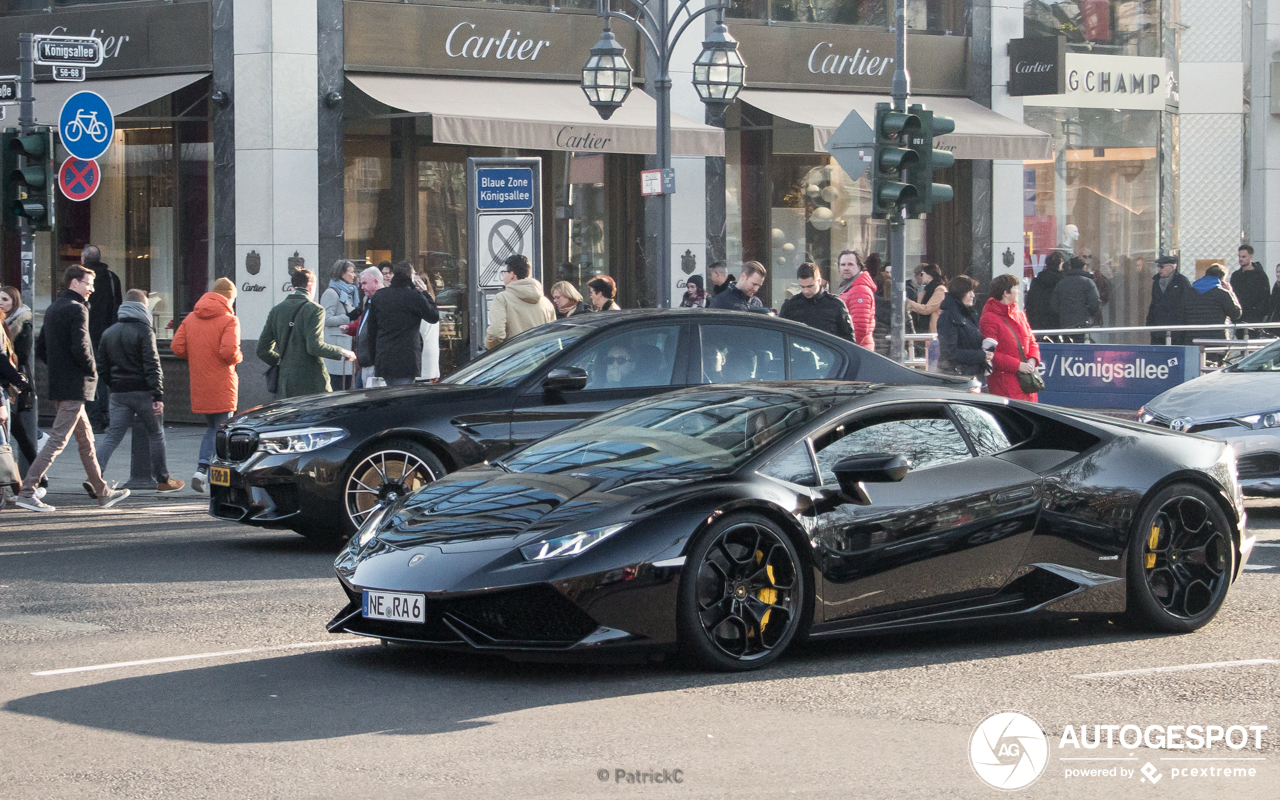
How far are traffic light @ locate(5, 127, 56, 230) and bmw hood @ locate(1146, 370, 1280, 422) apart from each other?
978 centimetres

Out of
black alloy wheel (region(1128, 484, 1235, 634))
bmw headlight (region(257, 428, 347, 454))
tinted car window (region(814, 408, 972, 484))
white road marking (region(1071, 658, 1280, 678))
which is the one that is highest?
tinted car window (region(814, 408, 972, 484))

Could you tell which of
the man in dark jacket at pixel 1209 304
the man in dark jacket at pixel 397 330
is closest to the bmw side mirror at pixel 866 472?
the man in dark jacket at pixel 397 330

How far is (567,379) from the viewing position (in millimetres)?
9953

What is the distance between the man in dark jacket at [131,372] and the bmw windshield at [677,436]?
7260 millimetres

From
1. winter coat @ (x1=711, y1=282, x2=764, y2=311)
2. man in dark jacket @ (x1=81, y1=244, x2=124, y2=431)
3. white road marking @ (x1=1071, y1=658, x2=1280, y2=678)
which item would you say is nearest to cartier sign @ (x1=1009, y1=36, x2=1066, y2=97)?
winter coat @ (x1=711, y1=282, x2=764, y2=311)

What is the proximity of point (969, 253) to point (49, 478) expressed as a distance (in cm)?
1540

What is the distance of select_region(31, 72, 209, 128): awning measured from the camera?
19938mm

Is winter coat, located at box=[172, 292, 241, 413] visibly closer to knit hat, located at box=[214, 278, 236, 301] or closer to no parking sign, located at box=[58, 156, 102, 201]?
knit hat, located at box=[214, 278, 236, 301]

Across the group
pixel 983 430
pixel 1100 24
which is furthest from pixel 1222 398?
pixel 1100 24

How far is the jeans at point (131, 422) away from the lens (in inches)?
545

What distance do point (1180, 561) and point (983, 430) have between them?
45.6 inches

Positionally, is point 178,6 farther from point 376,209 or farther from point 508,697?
point 508,697

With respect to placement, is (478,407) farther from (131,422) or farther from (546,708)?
(131,422)

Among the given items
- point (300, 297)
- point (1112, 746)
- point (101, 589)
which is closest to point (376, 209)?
point (300, 297)
